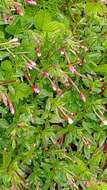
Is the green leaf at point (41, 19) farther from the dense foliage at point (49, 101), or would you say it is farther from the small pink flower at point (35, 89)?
the small pink flower at point (35, 89)

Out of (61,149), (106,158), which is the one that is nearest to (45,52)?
(61,149)

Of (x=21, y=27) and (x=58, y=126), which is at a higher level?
(x=21, y=27)

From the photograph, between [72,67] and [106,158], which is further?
[106,158]

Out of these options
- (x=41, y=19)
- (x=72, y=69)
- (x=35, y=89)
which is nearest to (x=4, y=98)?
(x=35, y=89)

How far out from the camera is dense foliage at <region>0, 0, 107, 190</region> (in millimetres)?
2549

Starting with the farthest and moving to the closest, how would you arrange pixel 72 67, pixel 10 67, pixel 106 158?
pixel 106 158, pixel 72 67, pixel 10 67

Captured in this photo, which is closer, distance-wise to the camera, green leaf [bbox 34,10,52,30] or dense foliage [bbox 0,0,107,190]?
dense foliage [bbox 0,0,107,190]

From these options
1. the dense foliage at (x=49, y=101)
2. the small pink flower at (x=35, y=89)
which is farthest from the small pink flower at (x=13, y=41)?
the small pink flower at (x=35, y=89)

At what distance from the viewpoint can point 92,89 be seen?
9.14ft

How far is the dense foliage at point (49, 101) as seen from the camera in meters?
2.55

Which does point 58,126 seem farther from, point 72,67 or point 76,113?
point 72,67

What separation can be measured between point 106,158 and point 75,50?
0.64 meters

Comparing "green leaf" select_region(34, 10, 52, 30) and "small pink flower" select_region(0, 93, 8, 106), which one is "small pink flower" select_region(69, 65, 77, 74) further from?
"small pink flower" select_region(0, 93, 8, 106)

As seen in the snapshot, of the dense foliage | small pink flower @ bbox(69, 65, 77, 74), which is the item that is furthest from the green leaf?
small pink flower @ bbox(69, 65, 77, 74)
